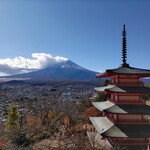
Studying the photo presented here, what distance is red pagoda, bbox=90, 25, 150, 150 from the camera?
45.2 feet

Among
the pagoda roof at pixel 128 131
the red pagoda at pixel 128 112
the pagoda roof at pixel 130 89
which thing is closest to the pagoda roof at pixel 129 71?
the red pagoda at pixel 128 112

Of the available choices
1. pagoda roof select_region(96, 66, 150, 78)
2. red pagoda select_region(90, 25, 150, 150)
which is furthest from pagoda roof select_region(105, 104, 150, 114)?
pagoda roof select_region(96, 66, 150, 78)

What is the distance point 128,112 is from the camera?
547 inches

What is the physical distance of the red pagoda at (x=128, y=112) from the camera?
542 inches

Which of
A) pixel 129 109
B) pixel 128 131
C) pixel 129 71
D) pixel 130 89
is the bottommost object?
pixel 128 131

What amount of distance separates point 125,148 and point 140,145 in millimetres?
967

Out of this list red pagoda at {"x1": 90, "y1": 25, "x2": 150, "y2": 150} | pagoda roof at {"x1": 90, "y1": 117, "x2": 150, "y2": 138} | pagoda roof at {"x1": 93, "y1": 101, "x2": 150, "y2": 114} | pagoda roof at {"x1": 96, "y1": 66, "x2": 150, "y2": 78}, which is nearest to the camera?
pagoda roof at {"x1": 90, "y1": 117, "x2": 150, "y2": 138}

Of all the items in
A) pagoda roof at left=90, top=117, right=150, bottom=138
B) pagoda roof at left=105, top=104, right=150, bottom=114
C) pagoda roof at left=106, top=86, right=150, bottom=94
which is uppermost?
pagoda roof at left=106, top=86, right=150, bottom=94

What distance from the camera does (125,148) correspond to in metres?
13.9

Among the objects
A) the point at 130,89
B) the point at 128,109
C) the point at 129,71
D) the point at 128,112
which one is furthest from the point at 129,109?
the point at 129,71

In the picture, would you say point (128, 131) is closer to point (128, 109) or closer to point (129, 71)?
point (128, 109)

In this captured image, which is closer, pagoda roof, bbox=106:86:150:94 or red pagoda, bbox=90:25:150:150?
red pagoda, bbox=90:25:150:150

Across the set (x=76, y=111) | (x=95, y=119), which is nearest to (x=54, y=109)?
(x=76, y=111)

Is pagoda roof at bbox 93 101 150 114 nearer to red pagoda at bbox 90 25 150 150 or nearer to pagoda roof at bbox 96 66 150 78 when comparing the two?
red pagoda at bbox 90 25 150 150
